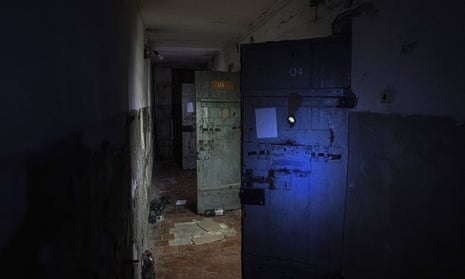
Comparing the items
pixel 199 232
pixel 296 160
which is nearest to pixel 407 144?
pixel 296 160

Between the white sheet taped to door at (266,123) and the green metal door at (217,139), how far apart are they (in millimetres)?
2548

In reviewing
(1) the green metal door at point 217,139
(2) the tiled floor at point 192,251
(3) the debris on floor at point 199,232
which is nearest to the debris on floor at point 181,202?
(2) the tiled floor at point 192,251

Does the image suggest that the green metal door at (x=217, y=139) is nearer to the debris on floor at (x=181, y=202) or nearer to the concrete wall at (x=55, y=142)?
the debris on floor at (x=181, y=202)

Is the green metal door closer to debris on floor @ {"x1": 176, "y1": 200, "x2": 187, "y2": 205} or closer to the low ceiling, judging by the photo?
debris on floor @ {"x1": 176, "y1": 200, "x2": 187, "y2": 205}

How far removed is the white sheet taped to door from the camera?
2.69m

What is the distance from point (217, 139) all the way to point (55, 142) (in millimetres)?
4437

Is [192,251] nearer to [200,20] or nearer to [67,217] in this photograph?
[200,20]

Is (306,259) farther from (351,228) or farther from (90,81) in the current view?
(90,81)

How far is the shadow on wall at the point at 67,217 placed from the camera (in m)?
0.71

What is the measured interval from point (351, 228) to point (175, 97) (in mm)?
8396

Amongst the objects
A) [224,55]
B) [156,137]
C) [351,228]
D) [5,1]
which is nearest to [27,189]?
[5,1]

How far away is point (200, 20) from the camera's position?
451cm

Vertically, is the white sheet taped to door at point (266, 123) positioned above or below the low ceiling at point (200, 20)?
below

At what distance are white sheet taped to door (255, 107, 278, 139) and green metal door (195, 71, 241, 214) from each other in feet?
8.36
